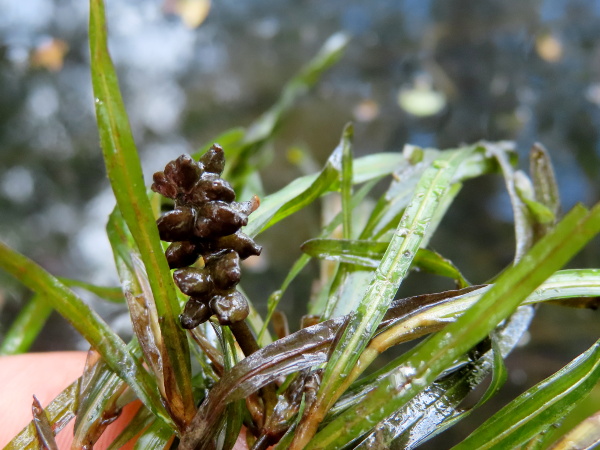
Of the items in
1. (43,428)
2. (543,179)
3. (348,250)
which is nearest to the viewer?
(43,428)

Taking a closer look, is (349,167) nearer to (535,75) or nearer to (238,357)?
(238,357)

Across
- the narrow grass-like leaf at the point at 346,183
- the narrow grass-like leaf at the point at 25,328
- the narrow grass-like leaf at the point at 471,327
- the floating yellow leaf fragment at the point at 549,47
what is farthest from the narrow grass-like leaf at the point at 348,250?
the floating yellow leaf fragment at the point at 549,47

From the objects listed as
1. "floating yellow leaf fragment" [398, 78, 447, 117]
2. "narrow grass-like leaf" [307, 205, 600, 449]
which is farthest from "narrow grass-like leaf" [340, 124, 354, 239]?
"floating yellow leaf fragment" [398, 78, 447, 117]

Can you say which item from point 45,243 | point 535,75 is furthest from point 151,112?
point 535,75

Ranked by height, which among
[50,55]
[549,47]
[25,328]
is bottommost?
[25,328]

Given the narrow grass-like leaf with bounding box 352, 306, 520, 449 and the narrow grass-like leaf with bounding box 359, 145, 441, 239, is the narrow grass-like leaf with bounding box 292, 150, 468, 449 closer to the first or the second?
the narrow grass-like leaf with bounding box 352, 306, 520, 449

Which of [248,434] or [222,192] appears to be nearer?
[222,192]

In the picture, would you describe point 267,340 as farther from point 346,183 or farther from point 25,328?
point 25,328

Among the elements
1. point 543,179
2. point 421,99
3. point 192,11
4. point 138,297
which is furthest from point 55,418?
point 192,11
